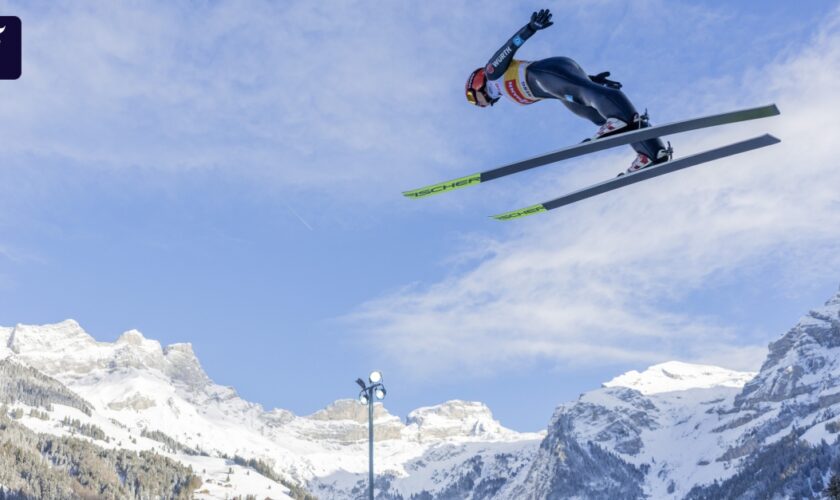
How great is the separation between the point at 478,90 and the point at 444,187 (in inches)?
59.3

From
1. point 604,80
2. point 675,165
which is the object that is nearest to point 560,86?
point 604,80

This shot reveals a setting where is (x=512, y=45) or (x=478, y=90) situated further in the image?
(x=478, y=90)

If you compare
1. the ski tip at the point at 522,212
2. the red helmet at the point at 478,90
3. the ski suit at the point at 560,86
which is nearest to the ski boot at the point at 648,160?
the ski suit at the point at 560,86

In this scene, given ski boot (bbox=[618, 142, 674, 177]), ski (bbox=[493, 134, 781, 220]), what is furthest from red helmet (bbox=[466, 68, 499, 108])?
ski boot (bbox=[618, 142, 674, 177])

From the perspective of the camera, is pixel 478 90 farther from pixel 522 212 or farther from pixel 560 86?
pixel 522 212

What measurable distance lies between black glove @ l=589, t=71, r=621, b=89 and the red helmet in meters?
1.56

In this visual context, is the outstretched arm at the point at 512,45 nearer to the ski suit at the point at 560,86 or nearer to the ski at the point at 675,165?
the ski suit at the point at 560,86

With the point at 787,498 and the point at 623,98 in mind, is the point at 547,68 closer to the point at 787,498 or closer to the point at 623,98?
the point at 623,98

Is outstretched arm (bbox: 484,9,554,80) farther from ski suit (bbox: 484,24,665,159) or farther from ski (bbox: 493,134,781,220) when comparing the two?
ski (bbox: 493,134,781,220)

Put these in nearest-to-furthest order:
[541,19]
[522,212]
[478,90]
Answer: [541,19]
[478,90]
[522,212]

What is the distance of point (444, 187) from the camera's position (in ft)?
41.4

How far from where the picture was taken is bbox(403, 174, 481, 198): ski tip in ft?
39.7

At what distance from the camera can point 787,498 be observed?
193 m

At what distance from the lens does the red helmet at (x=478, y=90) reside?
12.4m
